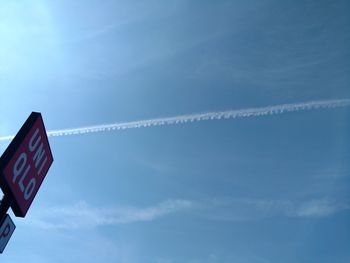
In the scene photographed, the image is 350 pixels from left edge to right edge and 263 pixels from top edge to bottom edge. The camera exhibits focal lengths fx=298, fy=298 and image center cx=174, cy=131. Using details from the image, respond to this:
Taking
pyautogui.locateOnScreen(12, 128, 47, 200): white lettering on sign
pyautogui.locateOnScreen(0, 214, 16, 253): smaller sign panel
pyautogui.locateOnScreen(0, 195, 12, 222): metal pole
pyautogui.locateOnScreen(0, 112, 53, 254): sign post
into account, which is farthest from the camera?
pyautogui.locateOnScreen(12, 128, 47, 200): white lettering on sign

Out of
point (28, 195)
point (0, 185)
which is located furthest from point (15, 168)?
point (28, 195)

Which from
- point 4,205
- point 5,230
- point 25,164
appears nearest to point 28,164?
point 25,164

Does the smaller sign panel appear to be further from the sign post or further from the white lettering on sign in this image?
the white lettering on sign

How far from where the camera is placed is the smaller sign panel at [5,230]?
1037cm

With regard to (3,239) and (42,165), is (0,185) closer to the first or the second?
(3,239)

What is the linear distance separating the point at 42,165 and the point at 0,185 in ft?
9.22

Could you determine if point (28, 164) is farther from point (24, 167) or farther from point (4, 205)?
point (4, 205)

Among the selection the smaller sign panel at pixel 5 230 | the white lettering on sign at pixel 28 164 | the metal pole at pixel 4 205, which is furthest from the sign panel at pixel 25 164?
the smaller sign panel at pixel 5 230

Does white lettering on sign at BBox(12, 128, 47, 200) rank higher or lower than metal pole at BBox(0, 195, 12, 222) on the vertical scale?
higher

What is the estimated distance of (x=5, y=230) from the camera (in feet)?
34.6

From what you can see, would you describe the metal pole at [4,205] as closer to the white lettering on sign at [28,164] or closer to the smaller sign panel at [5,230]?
the smaller sign panel at [5,230]

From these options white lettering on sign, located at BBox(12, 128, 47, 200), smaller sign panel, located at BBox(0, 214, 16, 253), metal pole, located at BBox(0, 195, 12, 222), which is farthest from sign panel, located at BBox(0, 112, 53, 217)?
smaller sign panel, located at BBox(0, 214, 16, 253)

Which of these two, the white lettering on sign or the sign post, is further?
the white lettering on sign

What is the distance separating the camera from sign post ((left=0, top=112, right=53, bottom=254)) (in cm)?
1062
